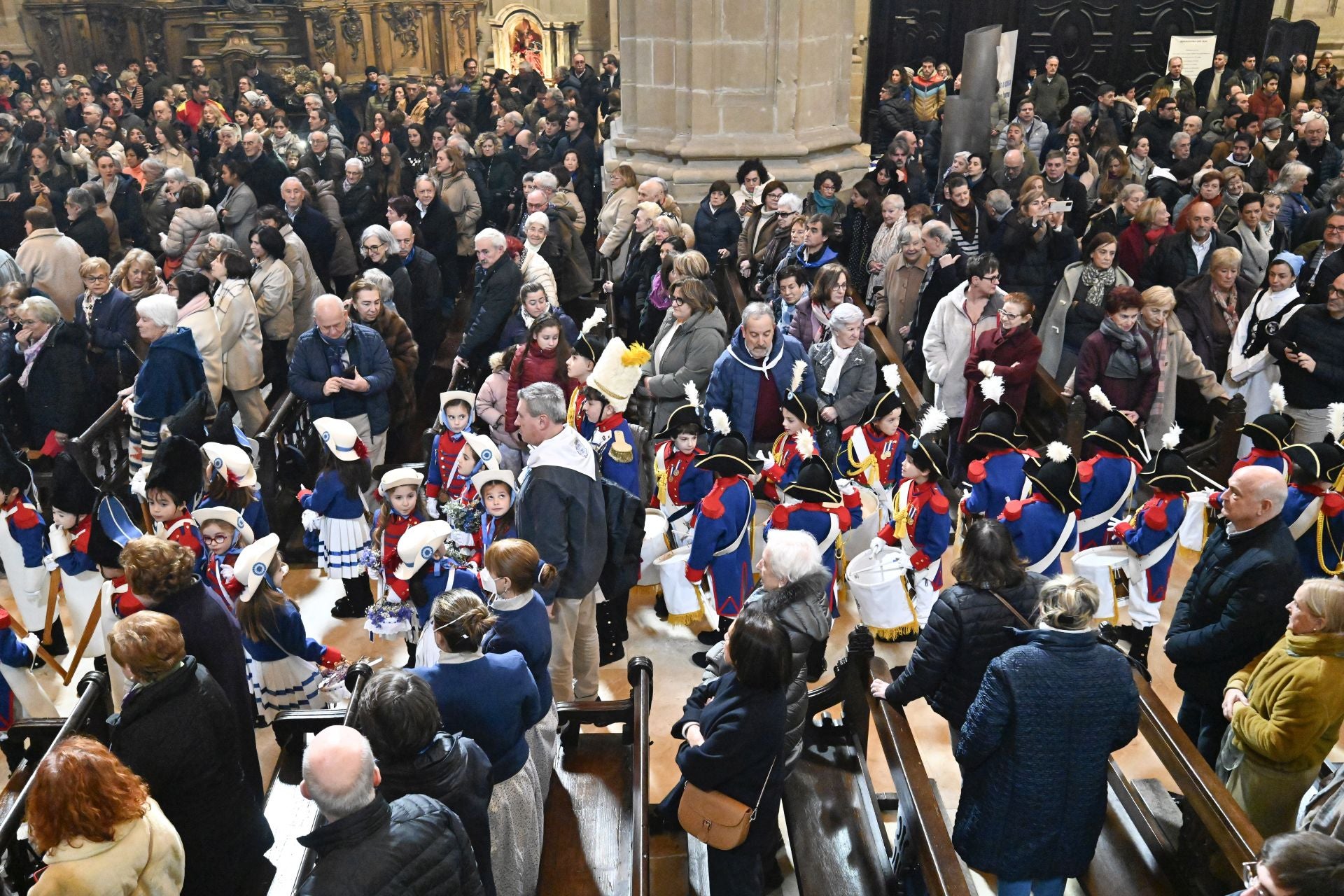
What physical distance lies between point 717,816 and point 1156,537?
2875 millimetres

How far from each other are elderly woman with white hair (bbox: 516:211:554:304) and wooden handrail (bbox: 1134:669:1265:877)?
4.56m

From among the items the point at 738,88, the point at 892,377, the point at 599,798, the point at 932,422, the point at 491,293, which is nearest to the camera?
the point at 599,798

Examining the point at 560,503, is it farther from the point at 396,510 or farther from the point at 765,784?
the point at 765,784

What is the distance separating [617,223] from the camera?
32.0 feet

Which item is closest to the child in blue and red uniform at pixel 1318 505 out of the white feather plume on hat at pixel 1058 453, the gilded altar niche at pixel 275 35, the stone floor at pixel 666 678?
the stone floor at pixel 666 678

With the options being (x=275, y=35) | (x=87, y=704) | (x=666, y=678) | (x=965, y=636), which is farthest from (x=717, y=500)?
(x=275, y=35)

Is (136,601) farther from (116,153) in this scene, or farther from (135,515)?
(116,153)

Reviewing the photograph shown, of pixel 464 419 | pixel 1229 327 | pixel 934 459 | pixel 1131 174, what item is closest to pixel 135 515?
pixel 464 419

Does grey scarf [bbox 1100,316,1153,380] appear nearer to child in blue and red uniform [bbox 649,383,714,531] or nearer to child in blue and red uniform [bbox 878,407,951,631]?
child in blue and red uniform [bbox 878,407,951,631]

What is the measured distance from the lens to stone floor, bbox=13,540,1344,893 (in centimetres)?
508

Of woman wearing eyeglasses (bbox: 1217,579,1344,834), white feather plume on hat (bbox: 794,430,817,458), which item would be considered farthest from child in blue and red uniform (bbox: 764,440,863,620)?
woman wearing eyeglasses (bbox: 1217,579,1344,834)

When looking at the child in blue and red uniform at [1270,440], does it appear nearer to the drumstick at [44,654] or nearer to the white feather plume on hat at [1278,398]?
the white feather plume on hat at [1278,398]

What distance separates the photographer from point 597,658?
5.39 meters

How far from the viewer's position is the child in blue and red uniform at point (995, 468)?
5.67m
